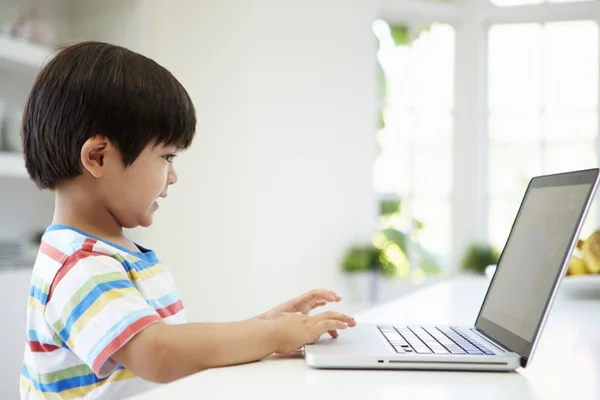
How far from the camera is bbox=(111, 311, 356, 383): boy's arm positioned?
81cm

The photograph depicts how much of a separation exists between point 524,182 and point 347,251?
46.6 inches

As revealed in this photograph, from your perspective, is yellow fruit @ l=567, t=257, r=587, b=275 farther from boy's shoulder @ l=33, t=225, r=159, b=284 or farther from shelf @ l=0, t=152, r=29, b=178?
shelf @ l=0, t=152, r=29, b=178

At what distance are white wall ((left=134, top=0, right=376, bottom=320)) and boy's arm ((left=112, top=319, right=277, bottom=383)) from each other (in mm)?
3021

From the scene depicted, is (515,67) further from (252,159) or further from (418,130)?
(252,159)

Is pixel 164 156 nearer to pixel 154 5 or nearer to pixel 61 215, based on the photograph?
pixel 61 215

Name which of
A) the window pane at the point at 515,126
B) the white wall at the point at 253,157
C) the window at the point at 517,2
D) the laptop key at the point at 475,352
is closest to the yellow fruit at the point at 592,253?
the laptop key at the point at 475,352

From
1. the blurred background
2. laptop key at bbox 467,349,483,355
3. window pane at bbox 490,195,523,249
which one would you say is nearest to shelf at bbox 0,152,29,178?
the blurred background

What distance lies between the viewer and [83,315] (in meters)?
0.86

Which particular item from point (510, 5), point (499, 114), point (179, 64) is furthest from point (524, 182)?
point (179, 64)

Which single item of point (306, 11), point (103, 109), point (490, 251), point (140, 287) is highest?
point (306, 11)

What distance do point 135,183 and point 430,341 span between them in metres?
0.49

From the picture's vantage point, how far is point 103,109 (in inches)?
39.5

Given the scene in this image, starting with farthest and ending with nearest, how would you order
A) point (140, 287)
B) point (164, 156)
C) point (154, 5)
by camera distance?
1. point (154, 5)
2. point (164, 156)
3. point (140, 287)

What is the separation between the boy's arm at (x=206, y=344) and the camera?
2.65 ft
